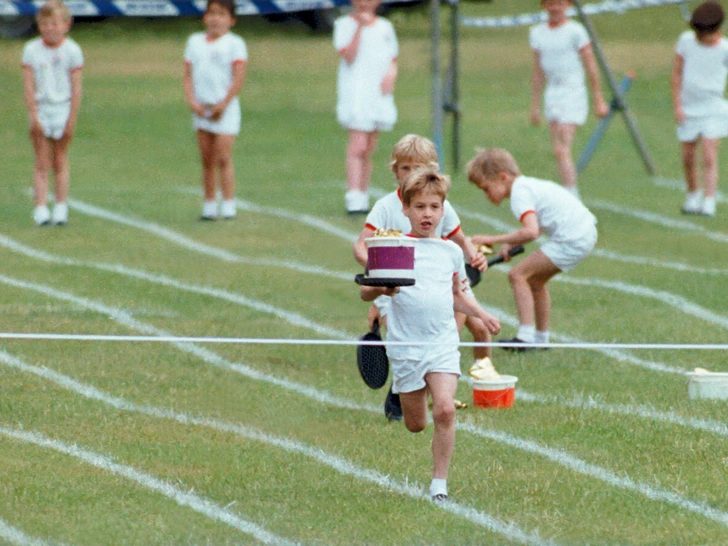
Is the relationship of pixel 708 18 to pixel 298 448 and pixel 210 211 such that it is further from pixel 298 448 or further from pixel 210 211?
pixel 298 448

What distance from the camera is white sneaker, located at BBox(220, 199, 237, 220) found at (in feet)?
44.8

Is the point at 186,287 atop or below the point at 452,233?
below

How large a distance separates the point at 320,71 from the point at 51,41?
43.3ft

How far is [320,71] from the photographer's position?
26078 mm

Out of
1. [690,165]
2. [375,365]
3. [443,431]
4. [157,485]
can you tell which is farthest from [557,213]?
[690,165]

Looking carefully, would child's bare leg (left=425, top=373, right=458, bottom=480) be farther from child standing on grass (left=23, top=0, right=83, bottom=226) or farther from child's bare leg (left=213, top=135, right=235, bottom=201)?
child standing on grass (left=23, top=0, right=83, bottom=226)

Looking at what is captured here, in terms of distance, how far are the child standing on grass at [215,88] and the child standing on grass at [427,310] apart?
7.05 m

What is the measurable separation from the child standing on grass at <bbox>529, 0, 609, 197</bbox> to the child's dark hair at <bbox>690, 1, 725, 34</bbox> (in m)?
1.01

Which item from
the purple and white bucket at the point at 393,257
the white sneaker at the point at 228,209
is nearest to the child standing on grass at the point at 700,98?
the white sneaker at the point at 228,209

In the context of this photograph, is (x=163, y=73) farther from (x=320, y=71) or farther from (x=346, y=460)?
(x=346, y=460)

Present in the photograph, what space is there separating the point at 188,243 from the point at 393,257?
22.5ft

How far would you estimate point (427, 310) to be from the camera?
6.45 meters

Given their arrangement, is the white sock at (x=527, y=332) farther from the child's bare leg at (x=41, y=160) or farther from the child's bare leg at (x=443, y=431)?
the child's bare leg at (x=41, y=160)

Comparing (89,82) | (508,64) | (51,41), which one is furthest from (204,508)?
(508,64)
